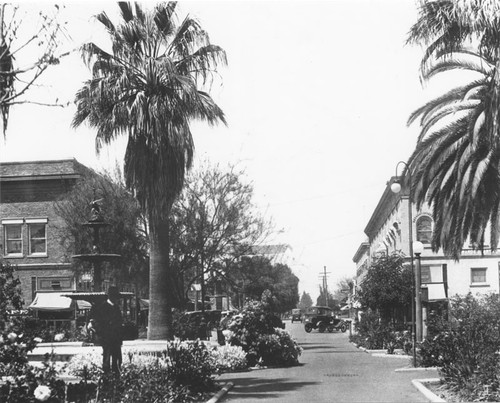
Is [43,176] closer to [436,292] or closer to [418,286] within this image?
[436,292]

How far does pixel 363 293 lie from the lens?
34.2 meters

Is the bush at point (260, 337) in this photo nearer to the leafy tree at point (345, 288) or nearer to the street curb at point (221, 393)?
the street curb at point (221, 393)

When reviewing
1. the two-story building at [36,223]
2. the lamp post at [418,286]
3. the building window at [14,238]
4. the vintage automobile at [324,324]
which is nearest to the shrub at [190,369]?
the lamp post at [418,286]

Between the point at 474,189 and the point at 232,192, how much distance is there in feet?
45.3

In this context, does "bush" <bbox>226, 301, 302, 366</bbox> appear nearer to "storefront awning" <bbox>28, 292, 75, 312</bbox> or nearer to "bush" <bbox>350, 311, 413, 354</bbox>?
"bush" <bbox>350, 311, 413, 354</bbox>

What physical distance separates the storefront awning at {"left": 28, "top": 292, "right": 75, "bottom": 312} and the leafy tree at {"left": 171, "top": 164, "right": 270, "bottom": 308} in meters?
7.99

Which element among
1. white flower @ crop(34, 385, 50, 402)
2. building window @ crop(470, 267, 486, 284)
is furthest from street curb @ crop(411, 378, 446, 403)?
building window @ crop(470, 267, 486, 284)

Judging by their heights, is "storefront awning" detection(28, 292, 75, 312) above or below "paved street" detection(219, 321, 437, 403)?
above

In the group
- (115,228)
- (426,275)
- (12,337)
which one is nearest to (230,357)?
(115,228)

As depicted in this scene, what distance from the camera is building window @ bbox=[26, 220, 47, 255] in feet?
145

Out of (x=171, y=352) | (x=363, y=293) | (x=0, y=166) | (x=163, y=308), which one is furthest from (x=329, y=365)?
(x=0, y=166)

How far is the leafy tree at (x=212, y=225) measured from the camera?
31.7 metres

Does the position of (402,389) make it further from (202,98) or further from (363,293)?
A: (363,293)

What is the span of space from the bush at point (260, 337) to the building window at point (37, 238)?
76.1 feet
